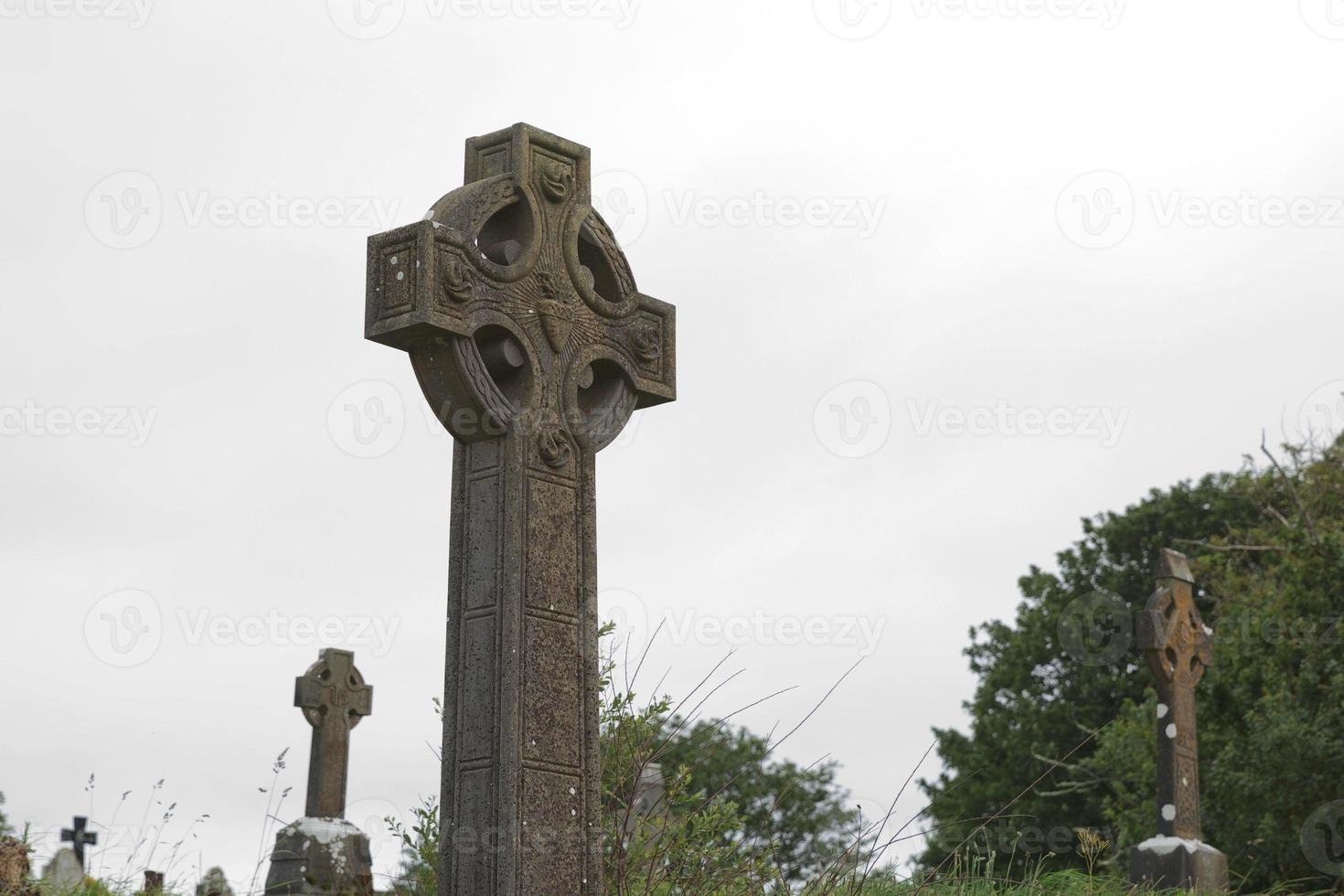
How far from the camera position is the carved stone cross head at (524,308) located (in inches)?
246

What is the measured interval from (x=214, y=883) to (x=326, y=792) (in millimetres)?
3315

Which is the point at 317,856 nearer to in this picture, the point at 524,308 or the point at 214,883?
the point at 214,883

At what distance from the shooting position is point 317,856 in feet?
40.5

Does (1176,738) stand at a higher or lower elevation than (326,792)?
lower

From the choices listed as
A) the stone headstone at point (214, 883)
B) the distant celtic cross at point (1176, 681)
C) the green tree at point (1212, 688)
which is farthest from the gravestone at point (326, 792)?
the distant celtic cross at point (1176, 681)

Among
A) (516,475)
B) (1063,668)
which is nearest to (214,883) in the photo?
(516,475)

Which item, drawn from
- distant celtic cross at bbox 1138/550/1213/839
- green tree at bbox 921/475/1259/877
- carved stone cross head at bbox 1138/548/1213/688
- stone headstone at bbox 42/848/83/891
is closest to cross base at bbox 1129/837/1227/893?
distant celtic cross at bbox 1138/550/1213/839

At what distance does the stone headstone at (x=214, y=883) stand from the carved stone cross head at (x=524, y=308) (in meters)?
3.71

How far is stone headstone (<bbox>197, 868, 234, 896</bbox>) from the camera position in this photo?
917 centimetres

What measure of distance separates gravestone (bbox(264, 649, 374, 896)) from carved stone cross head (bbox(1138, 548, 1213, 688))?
5.87 meters

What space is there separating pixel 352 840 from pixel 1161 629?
615 centimetres

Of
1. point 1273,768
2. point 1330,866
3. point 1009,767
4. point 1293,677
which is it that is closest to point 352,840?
point 1330,866

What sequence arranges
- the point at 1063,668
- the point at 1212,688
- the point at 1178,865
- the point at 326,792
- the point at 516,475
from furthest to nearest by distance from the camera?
the point at 1063,668
the point at 1212,688
the point at 326,792
the point at 1178,865
the point at 516,475

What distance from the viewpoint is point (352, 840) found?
12.6 m
